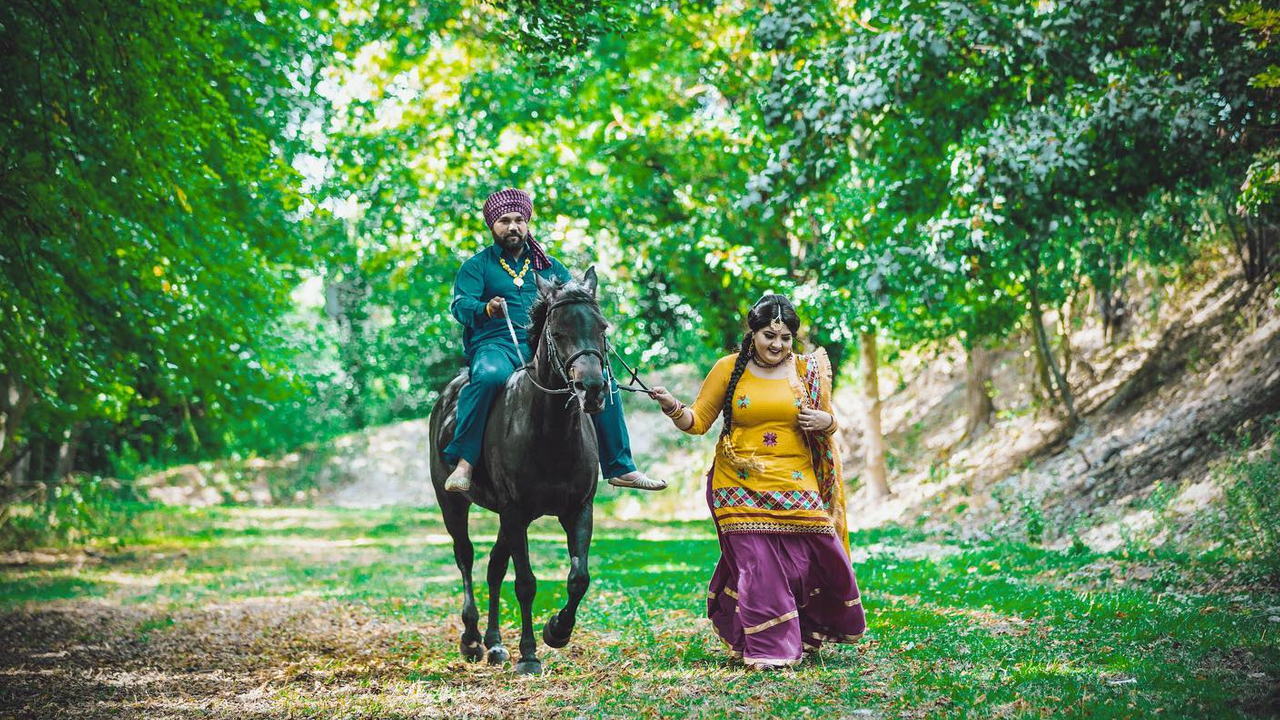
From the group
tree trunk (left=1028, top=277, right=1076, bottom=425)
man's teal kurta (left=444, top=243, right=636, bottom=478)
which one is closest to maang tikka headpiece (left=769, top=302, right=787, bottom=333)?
man's teal kurta (left=444, top=243, right=636, bottom=478)

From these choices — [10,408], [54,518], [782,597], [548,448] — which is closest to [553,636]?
[548,448]

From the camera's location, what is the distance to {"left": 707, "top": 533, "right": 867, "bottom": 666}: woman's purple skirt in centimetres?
656

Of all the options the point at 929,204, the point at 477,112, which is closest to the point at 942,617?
the point at 929,204

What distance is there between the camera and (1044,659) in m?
6.34

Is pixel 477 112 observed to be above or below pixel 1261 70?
above

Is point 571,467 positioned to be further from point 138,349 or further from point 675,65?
point 675,65

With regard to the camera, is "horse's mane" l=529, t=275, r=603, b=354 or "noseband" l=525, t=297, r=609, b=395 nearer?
"noseband" l=525, t=297, r=609, b=395

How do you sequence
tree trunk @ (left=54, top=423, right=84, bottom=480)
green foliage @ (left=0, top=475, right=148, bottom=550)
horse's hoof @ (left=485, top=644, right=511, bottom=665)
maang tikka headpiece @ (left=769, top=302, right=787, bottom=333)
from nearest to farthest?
maang tikka headpiece @ (left=769, top=302, right=787, bottom=333)
horse's hoof @ (left=485, top=644, right=511, bottom=665)
green foliage @ (left=0, top=475, right=148, bottom=550)
tree trunk @ (left=54, top=423, right=84, bottom=480)

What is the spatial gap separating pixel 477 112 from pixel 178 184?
13.4 m

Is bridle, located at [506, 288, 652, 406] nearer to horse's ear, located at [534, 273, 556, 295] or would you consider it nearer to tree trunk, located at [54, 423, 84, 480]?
horse's ear, located at [534, 273, 556, 295]

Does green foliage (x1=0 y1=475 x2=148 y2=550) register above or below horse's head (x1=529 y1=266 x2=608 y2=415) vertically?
below

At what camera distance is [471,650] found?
8.02 m

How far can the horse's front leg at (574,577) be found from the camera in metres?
6.92

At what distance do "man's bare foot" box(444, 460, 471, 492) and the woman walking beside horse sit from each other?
1.48 metres
